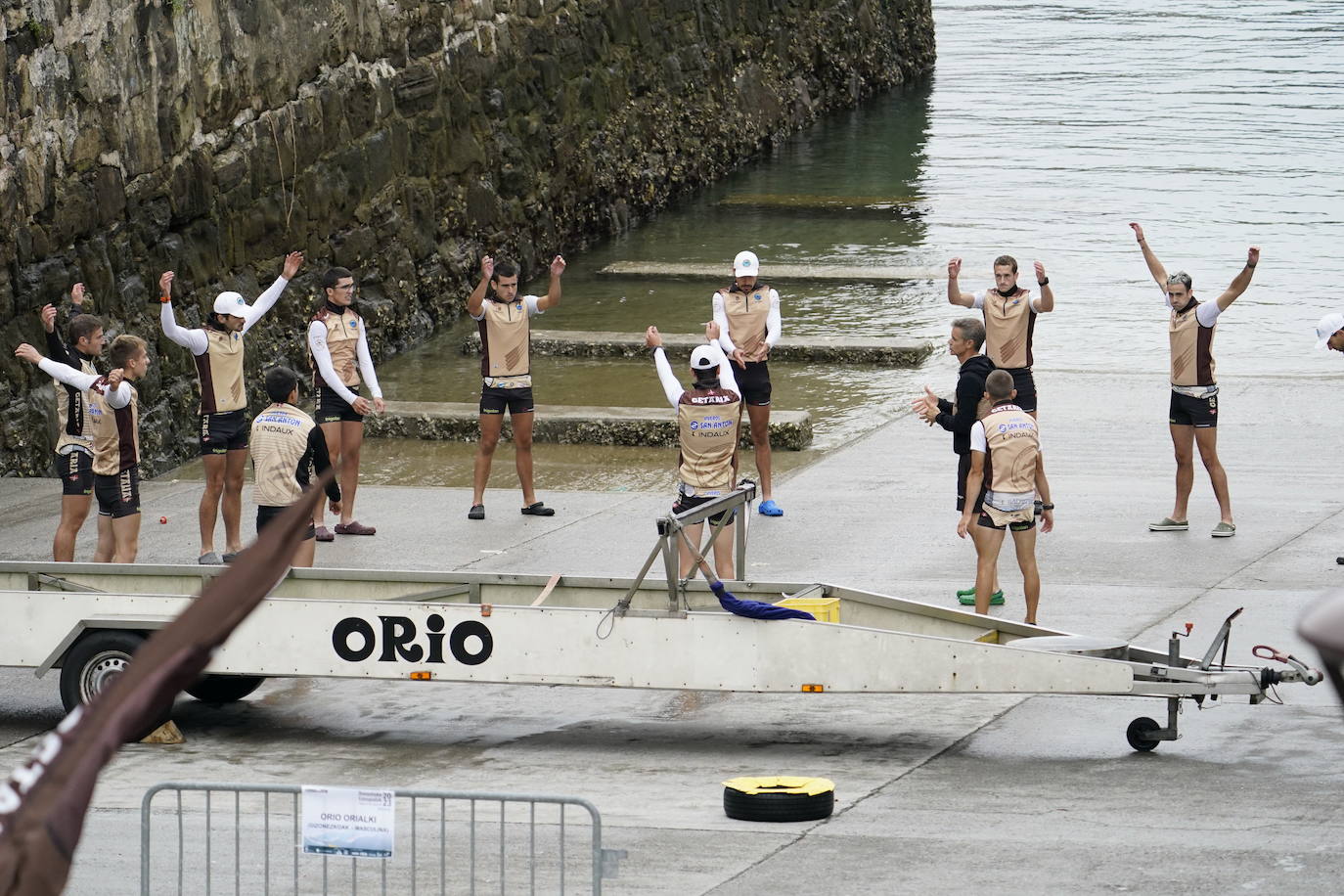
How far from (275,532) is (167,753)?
7.28 m

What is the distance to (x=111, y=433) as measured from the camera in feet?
38.2

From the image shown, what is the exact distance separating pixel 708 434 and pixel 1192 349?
3.52 metres

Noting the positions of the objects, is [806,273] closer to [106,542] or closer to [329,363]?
[329,363]

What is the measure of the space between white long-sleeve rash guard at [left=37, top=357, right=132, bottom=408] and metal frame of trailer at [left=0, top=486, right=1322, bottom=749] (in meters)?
1.65

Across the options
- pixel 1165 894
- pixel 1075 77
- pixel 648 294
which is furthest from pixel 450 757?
pixel 1075 77

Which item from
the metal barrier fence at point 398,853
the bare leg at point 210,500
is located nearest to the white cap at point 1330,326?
the metal barrier fence at point 398,853

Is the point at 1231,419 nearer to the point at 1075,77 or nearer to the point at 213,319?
the point at 213,319

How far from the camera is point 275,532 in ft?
9.02

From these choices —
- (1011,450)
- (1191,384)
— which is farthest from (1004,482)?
(1191,384)

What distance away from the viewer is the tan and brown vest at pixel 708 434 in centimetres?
1135

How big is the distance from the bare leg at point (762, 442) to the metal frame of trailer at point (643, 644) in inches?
141

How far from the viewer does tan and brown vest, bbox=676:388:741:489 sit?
11.4m

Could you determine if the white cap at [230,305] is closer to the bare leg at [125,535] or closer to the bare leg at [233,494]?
the bare leg at [233,494]

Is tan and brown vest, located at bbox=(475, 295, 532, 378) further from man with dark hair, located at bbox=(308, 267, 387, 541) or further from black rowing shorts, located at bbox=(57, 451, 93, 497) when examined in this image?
black rowing shorts, located at bbox=(57, 451, 93, 497)
